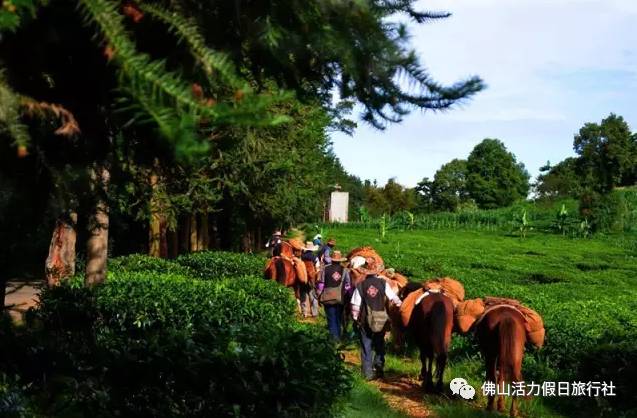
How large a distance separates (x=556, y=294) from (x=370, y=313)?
10525 mm

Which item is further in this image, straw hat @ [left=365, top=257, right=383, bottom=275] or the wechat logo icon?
straw hat @ [left=365, top=257, right=383, bottom=275]

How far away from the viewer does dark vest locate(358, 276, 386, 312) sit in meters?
10.9

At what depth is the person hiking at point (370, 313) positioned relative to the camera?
35.9ft

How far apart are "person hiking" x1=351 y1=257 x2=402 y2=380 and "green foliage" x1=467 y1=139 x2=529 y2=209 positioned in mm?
79034

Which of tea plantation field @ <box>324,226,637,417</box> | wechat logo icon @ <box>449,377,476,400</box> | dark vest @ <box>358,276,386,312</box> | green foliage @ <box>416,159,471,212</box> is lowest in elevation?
wechat logo icon @ <box>449,377,476,400</box>

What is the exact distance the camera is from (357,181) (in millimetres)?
85562

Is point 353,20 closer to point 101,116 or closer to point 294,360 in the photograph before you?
point 101,116

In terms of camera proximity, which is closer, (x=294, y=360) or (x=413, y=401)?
(x=294, y=360)

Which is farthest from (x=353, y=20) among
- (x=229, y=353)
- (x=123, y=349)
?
(x=123, y=349)

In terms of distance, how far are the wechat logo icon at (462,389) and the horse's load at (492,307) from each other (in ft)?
2.50

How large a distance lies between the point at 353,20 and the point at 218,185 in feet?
66.2

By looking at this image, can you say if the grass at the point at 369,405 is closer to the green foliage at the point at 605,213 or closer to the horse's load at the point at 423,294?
the horse's load at the point at 423,294

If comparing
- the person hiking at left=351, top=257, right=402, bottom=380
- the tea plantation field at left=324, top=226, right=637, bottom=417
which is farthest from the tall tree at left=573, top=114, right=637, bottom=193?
the person hiking at left=351, top=257, right=402, bottom=380

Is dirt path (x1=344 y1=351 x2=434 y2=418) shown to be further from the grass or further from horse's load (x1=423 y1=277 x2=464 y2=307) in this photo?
horse's load (x1=423 y1=277 x2=464 y2=307)
